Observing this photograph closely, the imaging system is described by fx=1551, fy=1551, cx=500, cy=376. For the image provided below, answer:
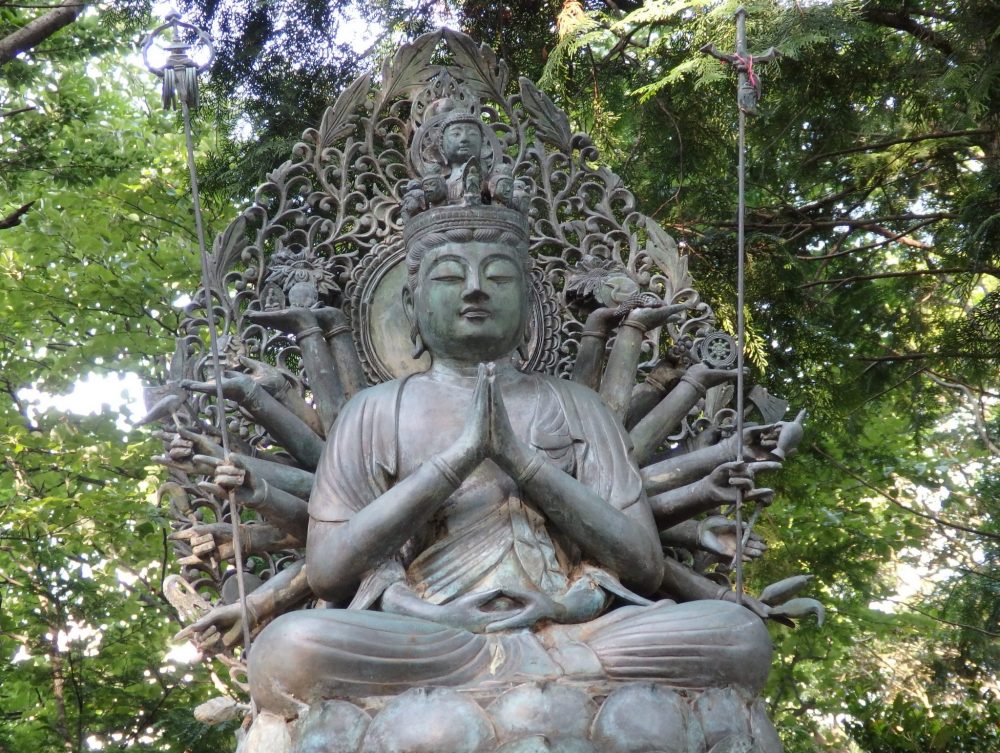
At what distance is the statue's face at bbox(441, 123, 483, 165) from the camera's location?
794 centimetres

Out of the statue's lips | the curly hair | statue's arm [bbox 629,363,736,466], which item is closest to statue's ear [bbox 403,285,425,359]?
the curly hair

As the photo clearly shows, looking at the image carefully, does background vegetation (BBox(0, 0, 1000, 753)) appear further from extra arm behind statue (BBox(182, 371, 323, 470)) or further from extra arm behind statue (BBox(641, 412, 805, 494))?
extra arm behind statue (BBox(182, 371, 323, 470))

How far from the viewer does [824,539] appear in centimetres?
1223

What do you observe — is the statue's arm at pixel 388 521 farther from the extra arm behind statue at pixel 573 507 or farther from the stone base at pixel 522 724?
the stone base at pixel 522 724

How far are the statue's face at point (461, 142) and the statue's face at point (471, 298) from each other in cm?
73

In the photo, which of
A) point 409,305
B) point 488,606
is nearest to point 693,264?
point 409,305

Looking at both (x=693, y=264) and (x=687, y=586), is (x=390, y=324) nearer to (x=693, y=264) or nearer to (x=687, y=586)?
(x=687, y=586)

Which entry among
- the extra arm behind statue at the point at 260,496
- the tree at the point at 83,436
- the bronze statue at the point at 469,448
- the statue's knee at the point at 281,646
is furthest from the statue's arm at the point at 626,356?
the tree at the point at 83,436

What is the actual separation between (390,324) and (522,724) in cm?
291

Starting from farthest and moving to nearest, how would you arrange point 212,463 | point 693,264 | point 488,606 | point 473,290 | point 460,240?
point 693,264 < point 460,240 < point 473,290 < point 212,463 < point 488,606

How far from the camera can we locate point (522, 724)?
5.92m

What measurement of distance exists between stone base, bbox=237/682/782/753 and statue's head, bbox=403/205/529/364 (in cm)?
192

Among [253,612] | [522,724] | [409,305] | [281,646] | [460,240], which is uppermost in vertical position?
[460,240]

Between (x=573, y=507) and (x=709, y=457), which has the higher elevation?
(x=709, y=457)
